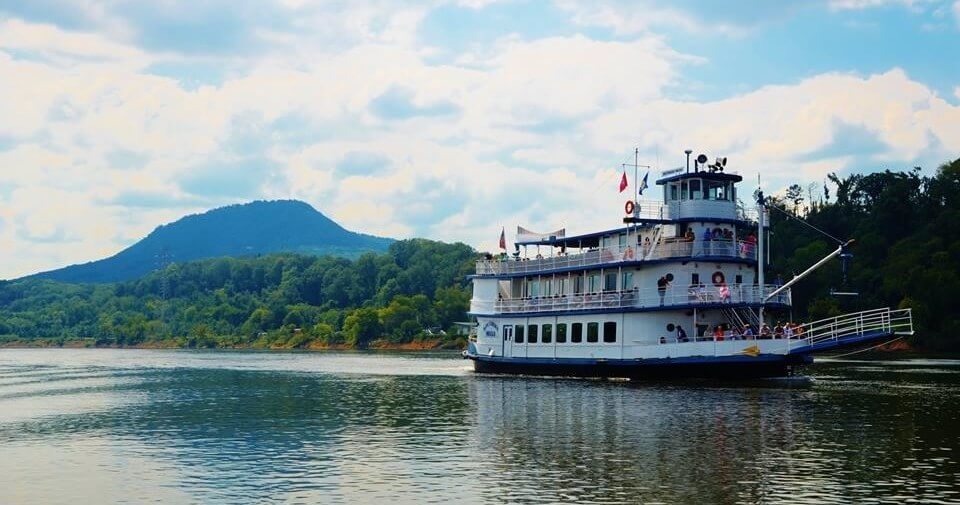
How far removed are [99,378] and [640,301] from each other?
39787 millimetres

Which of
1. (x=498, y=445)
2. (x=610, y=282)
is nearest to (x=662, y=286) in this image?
(x=610, y=282)

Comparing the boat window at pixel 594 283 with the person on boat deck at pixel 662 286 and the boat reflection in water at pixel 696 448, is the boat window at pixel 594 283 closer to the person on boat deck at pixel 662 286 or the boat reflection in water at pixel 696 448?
the person on boat deck at pixel 662 286

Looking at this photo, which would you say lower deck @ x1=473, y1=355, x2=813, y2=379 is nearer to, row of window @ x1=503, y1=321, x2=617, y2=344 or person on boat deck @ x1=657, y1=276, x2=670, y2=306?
row of window @ x1=503, y1=321, x2=617, y2=344

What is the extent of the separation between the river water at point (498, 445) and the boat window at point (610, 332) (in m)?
2.31

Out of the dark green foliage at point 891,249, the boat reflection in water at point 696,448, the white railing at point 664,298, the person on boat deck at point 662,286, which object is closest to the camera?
the boat reflection in water at point 696,448

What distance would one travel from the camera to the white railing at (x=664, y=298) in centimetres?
5159

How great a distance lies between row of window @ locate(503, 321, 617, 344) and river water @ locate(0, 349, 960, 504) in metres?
2.78

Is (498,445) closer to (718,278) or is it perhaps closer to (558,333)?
(718,278)

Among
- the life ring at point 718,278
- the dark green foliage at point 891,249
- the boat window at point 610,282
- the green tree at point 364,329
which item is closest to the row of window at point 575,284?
the boat window at point 610,282

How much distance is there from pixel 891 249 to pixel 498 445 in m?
99.3

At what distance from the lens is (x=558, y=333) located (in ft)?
196

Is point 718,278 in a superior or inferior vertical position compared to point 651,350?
superior

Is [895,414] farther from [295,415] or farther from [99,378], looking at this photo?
[99,378]

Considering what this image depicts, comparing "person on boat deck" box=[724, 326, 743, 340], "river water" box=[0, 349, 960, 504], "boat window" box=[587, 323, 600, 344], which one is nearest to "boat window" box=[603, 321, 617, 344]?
"boat window" box=[587, 323, 600, 344]
